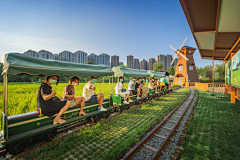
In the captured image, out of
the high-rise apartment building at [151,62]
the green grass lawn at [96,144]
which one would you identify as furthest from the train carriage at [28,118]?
the high-rise apartment building at [151,62]

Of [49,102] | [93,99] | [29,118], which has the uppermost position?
[49,102]

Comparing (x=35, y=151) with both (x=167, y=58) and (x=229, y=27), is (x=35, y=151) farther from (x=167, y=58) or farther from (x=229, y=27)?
(x=167, y=58)

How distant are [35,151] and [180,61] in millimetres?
42146

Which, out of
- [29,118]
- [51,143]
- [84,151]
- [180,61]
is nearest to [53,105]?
[29,118]

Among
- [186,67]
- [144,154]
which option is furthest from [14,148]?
[186,67]

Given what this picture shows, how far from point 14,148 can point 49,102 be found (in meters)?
1.54

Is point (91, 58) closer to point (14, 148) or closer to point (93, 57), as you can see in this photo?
point (93, 57)

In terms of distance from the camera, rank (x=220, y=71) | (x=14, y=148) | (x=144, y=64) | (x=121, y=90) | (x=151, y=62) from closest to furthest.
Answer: (x=14, y=148) → (x=121, y=90) → (x=220, y=71) → (x=151, y=62) → (x=144, y=64)

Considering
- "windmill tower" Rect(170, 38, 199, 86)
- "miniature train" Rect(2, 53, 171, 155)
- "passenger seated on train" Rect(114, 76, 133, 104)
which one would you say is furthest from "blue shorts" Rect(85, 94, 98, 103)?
"windmill tower" Rect(170, 38, 199, 86)

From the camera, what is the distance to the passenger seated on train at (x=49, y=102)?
3954 millimetres

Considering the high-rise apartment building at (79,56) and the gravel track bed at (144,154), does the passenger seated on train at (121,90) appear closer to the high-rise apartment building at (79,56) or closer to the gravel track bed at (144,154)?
the gravel track bed at (144,154)

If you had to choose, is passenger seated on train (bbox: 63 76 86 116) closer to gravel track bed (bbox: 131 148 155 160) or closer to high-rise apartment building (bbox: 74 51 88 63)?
gravel track bed (bbox: 131 148 155 160)

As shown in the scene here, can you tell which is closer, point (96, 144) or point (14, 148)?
point (14, 148)

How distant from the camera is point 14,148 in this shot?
3291 mm
